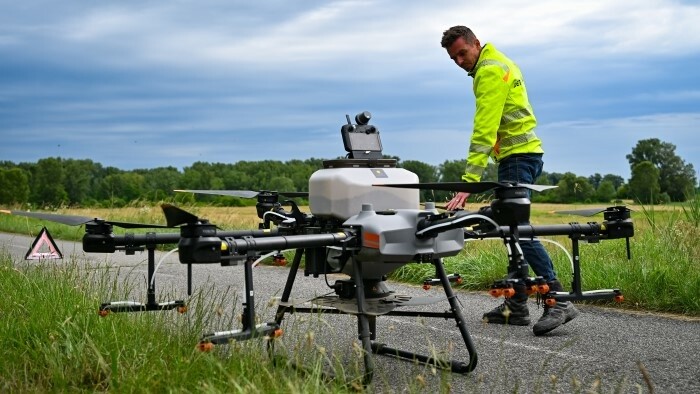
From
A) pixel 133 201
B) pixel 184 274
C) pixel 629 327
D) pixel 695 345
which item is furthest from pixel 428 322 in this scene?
pixel 133 201

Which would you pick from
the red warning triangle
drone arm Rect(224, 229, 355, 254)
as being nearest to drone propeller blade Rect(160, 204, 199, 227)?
drone arm Rect(224, 229, 355, 254)

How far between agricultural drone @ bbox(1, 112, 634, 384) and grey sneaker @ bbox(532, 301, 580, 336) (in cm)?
84

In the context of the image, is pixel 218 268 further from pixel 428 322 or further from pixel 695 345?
pixel 695 345

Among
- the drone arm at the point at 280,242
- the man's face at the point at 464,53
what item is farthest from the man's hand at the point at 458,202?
the man's face at the point at 464,53

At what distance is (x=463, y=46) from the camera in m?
7.41

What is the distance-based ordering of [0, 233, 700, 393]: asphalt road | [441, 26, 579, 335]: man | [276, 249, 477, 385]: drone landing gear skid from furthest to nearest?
[441, 26, 579, 335]: man → [0, 233, 700, 393]: asphalt road → [276, 249, 477, 385]: drone landing gear skid

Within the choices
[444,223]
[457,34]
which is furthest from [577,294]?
[457,34]

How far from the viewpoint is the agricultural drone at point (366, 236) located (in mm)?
4711

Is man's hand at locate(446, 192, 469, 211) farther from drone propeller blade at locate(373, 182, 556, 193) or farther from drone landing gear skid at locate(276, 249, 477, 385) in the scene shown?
drone propeller blade at locate(373, 182, 556, 193)

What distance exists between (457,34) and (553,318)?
2664 millimetres

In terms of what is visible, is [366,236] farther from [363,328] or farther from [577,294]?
[577,294]

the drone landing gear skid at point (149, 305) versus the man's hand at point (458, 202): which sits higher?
the man's hand at point (458, 202)

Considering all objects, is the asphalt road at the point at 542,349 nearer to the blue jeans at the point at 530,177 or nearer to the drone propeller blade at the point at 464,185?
the blue jeans at the point at 530,177

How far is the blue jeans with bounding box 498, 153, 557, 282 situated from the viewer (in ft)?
24.6
